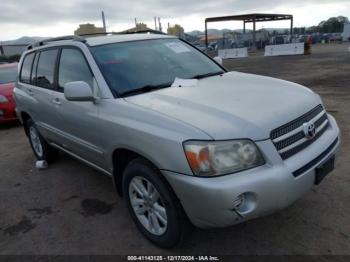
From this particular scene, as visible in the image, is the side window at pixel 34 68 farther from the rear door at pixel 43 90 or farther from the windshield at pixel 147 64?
the windshield at pixel 147 64

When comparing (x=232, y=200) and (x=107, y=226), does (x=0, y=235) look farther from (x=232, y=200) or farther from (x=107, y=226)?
(x=232, y=200)

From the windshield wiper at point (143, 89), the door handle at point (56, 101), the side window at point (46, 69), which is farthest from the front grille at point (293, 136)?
the side window at point (46, 69)

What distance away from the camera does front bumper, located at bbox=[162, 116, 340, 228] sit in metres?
2.35

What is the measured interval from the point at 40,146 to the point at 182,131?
3670 millimetres

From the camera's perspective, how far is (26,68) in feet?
17.8

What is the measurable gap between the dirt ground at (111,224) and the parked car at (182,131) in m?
0.38

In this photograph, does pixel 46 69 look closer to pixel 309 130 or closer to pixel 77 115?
pixel 77 115

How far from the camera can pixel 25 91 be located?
5.27 m

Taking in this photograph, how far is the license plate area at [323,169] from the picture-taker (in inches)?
107

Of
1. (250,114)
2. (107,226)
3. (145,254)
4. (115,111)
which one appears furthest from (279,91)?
(107,226)

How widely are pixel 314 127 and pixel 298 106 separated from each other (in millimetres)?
218

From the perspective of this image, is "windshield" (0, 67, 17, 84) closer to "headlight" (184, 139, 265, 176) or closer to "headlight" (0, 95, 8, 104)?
"headlight" (0, 95, 8, 104)

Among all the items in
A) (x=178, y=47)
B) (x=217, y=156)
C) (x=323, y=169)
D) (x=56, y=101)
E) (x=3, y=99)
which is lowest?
(x=3, y=99)

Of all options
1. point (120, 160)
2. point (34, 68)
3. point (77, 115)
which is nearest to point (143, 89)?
point (120, 160)
